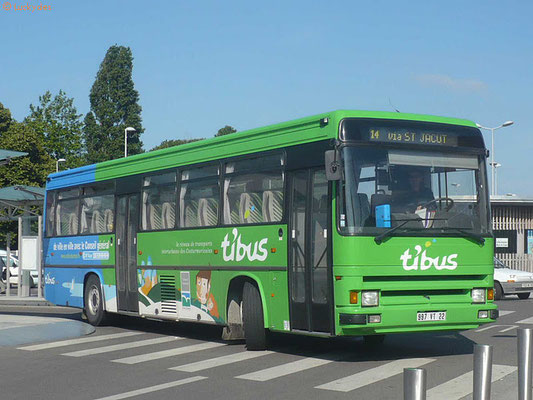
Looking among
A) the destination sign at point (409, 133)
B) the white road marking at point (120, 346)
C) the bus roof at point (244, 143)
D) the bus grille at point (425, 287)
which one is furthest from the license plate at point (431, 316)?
the white road marking at point (120, 346)

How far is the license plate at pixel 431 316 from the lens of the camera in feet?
38.0

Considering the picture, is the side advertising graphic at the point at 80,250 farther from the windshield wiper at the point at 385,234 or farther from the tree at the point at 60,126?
the tree at the point at 60,126

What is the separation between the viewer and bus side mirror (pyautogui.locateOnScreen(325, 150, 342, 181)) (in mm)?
11367

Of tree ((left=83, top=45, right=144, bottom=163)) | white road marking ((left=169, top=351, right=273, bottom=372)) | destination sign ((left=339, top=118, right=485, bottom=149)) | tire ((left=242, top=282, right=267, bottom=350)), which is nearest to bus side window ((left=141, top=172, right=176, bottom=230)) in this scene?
tire ((left=242, top=282, right=267, bottom=350))

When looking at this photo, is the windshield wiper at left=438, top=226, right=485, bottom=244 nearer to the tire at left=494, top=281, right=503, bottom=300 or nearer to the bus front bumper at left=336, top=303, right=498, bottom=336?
the bus front bumper at left=336, top=303, right=498, bottom=336

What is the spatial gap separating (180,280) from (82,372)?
4.17 meters

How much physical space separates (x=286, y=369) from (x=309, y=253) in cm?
Result: 169

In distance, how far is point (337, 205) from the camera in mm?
11484

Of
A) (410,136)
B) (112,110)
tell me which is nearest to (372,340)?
(410,136)

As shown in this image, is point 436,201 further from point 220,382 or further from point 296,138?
point 220,382

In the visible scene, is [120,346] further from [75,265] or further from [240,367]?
[75,265]

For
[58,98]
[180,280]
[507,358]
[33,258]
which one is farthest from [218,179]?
[58,98]

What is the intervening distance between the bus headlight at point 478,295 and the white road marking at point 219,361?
10.1ft

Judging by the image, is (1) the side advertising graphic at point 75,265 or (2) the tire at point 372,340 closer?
(2) the tire at point 372,340
